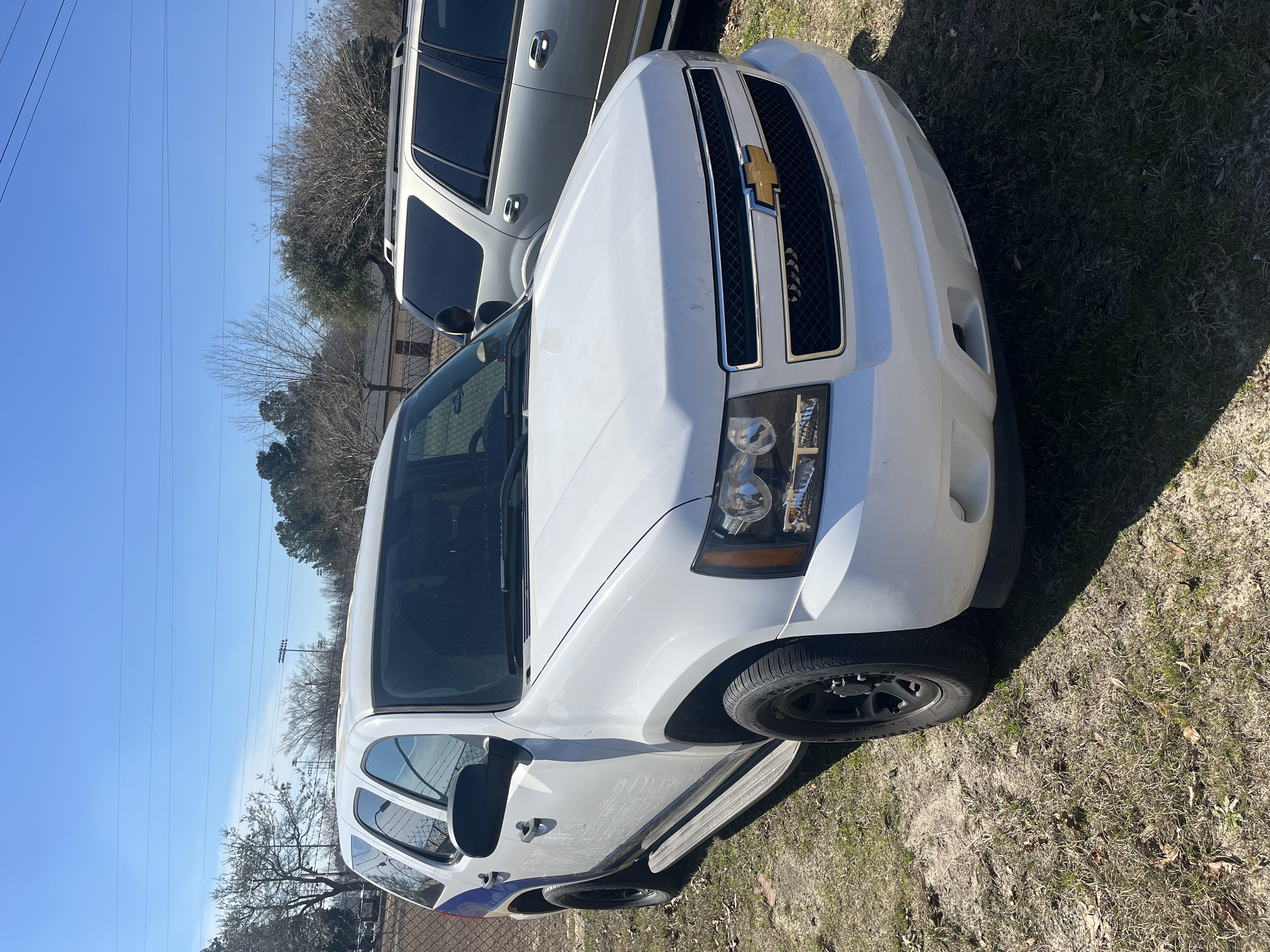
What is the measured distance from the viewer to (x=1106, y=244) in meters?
3.09

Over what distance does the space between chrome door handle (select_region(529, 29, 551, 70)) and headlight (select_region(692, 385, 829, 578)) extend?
174 inches

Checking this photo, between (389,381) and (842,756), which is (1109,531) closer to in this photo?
(842,756)

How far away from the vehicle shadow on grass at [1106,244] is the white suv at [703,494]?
457 mm

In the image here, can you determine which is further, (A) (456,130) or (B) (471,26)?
(A) (456,130)

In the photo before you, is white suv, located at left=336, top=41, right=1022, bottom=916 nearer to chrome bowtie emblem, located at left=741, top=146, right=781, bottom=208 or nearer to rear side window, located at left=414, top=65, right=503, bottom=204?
chrome bowtie emblem, located at left=741, top=146, right=781, bottom=208

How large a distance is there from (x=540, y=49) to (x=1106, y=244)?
4.19 meters

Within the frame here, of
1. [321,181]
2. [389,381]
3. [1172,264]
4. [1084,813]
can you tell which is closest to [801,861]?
[1084,813]

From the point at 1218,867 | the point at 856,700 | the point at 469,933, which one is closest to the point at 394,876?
the point at 856,700

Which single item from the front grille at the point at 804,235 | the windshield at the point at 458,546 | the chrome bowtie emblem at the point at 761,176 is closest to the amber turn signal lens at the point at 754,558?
the front grille at the point at 804,235

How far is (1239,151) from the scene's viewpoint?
2.71m

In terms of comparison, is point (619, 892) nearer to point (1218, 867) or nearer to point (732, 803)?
point (732, 803)

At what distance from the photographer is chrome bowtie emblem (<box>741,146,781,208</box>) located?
8.89ft

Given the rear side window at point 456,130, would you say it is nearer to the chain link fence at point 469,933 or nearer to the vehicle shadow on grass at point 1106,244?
the vehicle shadow on grass at point 1106,244

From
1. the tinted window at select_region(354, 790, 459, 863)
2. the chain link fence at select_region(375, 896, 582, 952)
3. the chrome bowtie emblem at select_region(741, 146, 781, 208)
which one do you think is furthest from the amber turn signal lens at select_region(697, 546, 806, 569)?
the chain link fence at select_region(375, 896, 582, 952)
